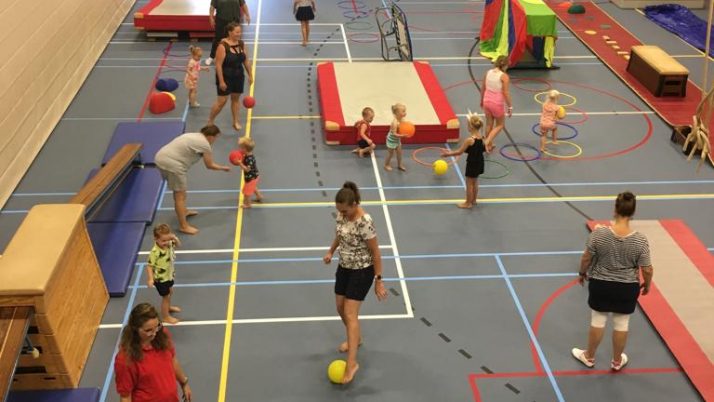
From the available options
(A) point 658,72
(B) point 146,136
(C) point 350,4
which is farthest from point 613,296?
(C) point 350,4

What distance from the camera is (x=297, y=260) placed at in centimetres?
749

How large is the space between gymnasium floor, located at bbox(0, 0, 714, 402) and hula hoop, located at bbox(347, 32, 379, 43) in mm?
1518

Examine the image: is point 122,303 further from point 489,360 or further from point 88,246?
point 489,360

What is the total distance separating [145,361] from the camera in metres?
4.31

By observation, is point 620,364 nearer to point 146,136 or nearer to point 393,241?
point 393,241

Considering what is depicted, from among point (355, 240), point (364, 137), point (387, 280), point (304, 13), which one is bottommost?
point (387, 280)

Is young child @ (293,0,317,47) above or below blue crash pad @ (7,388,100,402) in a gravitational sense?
above

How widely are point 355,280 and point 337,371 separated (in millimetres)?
832

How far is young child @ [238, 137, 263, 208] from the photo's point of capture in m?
7.95

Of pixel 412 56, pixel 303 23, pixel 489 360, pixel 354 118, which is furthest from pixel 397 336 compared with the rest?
pixel 303 23

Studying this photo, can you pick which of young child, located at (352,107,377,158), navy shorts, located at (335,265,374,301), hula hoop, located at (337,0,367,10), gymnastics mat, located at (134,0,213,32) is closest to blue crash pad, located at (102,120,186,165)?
young child, located at (352,107,377,158)

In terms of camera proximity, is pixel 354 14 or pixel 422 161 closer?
pixel 422 161

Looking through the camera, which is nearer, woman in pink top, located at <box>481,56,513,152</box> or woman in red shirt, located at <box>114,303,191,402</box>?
woman in red shirt, located at <box>114,303,191,402</box>

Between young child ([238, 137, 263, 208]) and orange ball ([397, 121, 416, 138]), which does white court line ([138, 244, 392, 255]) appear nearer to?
young child ([238, 137, 263, 208])
